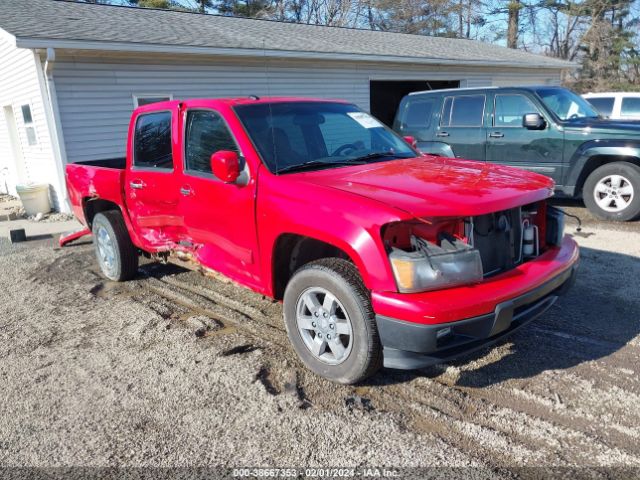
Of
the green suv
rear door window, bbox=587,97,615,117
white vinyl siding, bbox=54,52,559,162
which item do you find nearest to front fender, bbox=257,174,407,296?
the green suv

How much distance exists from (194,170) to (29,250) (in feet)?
15.9

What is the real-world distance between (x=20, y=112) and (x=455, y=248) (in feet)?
36.8

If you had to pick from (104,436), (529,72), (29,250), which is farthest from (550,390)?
(529,72)

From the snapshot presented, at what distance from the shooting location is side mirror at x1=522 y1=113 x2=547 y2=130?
7219mm

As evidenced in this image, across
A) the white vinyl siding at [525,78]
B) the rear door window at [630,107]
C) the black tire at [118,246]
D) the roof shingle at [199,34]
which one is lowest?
the black tire at [118,246]

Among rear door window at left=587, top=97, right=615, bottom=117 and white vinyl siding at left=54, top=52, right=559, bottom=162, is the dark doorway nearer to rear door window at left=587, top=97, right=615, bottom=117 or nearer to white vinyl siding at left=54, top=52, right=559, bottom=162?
white vinyl siding at left=54, top=52, right=559, bottom=162

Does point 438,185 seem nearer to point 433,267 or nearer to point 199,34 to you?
point 433,267

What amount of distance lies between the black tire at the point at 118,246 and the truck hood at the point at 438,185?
2.76m

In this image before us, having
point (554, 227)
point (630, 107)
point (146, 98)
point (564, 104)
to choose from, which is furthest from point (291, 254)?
point (630, 107)

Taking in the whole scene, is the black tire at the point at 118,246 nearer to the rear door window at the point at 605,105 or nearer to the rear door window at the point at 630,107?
the rear door window at the point at 605,105

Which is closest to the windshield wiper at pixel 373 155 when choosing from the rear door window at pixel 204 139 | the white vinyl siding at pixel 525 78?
the rear door window at pixel 204 139

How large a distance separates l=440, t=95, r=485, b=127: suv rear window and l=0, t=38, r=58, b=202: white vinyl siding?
24.1 feet

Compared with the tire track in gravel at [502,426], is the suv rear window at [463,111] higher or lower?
higher

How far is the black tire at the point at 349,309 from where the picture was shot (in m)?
2.93
